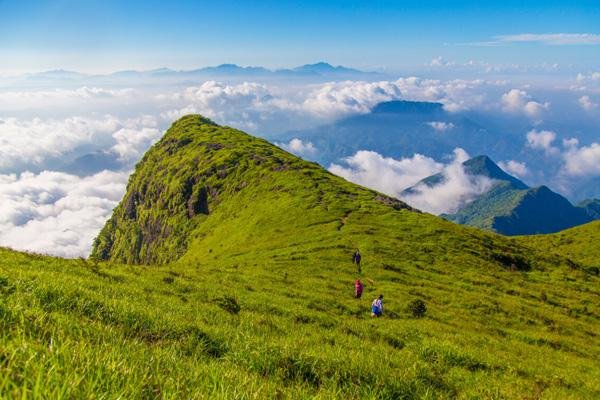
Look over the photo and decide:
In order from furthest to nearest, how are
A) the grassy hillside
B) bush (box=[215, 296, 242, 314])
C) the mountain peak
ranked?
the grassy hillside, the mountain peak, bush (box=[215, 296, 242, 314])

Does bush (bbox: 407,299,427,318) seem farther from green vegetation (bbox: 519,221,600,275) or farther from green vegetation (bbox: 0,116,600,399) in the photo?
green vegetation (bbox: 519,221,600,275)

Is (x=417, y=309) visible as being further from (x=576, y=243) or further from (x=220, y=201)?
(x=220, y=201)

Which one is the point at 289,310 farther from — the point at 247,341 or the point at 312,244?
the point at 312,244

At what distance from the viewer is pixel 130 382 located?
9.11 ft

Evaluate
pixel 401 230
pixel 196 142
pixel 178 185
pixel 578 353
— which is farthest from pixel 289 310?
pixel 196 142

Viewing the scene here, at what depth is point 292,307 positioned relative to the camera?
2419cm

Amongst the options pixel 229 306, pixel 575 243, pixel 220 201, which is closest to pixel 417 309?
pixel 229 306

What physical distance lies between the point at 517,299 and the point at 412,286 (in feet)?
38.7

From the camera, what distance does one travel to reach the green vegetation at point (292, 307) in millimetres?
4027

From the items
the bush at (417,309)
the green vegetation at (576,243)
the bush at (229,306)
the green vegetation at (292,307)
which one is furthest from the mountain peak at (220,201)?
the bush at (229,306)

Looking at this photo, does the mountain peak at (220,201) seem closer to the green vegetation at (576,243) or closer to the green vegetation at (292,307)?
the green vegetation at (292,307)

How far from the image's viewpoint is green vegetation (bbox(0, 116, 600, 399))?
403cm

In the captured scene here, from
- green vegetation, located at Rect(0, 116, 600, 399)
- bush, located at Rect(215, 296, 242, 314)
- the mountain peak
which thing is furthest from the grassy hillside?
bush, located at Rect(215, 296, 242, 314)

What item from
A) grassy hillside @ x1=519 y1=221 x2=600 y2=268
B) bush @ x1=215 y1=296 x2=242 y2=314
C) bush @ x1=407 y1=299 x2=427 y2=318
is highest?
bush @ x1=215 y1=296 x2=242 y2=314
